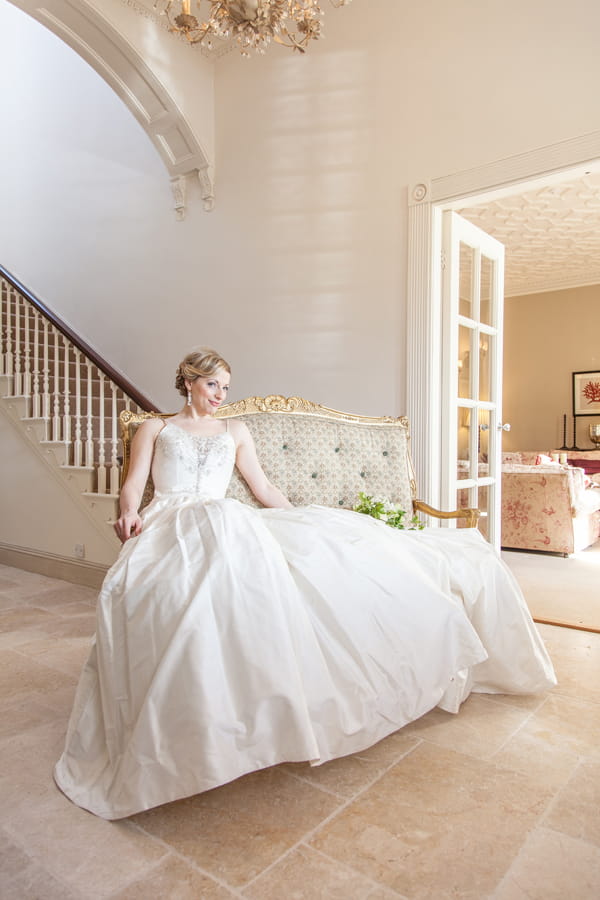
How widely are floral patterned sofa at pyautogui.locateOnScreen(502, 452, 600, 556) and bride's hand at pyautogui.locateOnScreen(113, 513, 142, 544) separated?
3907 mm

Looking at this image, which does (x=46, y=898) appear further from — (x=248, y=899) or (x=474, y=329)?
(x=474, y=329)

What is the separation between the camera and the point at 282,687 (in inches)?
59.9

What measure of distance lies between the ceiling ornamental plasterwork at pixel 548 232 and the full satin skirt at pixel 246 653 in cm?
383

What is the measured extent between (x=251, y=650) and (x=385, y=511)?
1.34 meters

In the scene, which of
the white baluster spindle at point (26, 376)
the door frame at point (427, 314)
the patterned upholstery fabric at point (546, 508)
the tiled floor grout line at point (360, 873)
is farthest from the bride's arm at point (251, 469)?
the patterned upholstery fabric at point (546, 508)

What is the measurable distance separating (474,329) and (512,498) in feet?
6.92

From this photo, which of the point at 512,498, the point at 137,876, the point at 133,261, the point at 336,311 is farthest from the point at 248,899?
the point at 133,261

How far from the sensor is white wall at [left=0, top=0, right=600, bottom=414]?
128 inches

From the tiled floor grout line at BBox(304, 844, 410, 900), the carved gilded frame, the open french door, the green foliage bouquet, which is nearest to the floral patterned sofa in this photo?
the open french door

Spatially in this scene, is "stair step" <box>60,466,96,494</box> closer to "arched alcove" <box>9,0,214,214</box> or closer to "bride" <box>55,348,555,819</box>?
"bride" <box>55,348,555,819</box>

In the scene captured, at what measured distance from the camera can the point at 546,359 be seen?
28.5ft

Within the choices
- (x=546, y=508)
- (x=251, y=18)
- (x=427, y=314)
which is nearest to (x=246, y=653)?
(x=427, y=314)

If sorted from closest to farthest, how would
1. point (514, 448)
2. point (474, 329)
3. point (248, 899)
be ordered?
point (248, 899), point (474, 329), point (514, 448)

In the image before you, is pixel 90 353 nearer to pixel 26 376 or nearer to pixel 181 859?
pixel 26 376
